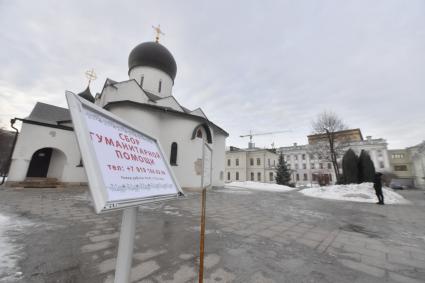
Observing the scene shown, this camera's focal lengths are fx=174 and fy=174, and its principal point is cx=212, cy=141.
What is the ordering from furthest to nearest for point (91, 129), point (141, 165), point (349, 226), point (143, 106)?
1. point (143, 106)
2. point (349, 226)
3. point (141, 165)
4. point (91, 129)

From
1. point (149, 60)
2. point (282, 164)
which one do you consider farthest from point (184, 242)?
point (282, 164)

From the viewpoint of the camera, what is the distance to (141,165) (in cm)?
174

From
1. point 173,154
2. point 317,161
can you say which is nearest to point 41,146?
point 173,154

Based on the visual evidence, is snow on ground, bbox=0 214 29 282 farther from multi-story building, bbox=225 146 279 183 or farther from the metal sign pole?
multi-story building, bbox=225 146 279 183

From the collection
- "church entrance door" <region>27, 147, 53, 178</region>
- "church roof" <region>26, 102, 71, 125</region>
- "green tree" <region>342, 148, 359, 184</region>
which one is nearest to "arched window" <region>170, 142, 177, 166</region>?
"church roof" <region>26, 102, 71, 125</region>

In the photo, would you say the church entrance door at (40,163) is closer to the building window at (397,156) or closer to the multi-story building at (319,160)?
the multi-story building at (319,160)

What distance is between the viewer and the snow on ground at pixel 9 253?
2115 mm

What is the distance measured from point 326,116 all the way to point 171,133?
1873 centimetres

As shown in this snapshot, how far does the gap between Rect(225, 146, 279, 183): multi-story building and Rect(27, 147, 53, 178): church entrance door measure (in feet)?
110

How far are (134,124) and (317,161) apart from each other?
152 ft

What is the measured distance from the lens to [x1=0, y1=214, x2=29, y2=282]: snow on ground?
83.3 inches

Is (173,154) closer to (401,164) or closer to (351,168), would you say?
(351,168)

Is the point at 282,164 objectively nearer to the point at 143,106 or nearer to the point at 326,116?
the point at 326,116

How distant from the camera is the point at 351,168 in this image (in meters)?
14.7
